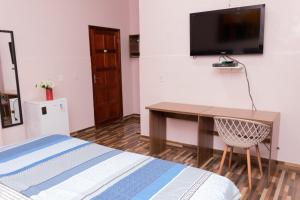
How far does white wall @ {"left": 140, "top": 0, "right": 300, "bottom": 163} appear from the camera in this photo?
2.90 m

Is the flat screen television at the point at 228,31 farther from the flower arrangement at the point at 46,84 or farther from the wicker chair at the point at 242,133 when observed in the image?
the flower arrangement at the point at 46,84

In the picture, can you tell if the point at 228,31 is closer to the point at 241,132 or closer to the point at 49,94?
the point at 241,132

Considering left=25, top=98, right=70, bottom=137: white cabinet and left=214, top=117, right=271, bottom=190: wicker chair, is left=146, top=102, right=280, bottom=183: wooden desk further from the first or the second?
left=25, top=98, right=70, bottom=137: white cabinet

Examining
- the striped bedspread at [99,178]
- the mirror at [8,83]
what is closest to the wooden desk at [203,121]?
the striped bedspread at [99,178]

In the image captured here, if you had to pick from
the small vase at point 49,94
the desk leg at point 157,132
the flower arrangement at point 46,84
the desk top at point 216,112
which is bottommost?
the desk leg at point 157,132

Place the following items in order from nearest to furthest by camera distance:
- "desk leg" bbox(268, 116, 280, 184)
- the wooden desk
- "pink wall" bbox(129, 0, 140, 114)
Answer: "desk leg" bbox(268, 116, 280, 184) < the wooden desk < "pink wall" bbox(129, 0, 140, 114)

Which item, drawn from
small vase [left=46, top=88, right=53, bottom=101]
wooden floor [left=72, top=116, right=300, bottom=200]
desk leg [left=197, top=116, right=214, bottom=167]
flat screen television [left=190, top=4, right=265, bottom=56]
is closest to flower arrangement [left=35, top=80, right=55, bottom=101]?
small vase [left=46, top=88, right=53, bottom=101]

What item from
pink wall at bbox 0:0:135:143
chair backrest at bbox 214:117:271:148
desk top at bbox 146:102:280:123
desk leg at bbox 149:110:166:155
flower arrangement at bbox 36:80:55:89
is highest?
pink wall at bbox 0:0:135:143

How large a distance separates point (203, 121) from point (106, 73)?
9.25 ft

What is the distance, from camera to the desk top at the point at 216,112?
2.79 meters

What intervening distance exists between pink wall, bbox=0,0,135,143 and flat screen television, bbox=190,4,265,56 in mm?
2301

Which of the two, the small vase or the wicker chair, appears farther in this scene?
the small vase

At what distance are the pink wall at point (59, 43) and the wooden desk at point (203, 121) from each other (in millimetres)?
1814

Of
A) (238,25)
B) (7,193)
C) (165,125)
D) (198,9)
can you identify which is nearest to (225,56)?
(238,25)
